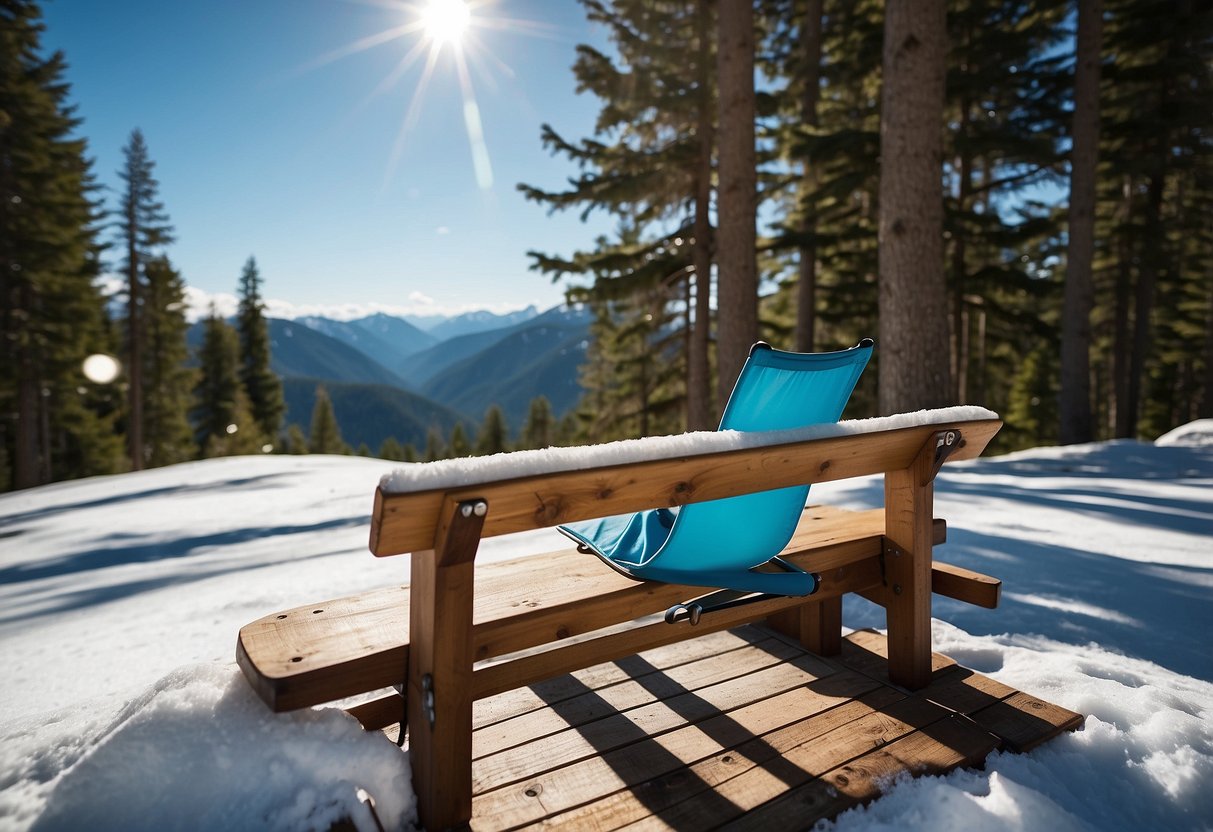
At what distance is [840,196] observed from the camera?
10.6 meters

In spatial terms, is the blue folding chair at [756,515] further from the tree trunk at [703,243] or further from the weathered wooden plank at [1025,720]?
the tree trunk at [703,243]

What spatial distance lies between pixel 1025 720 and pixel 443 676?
80.7 inches

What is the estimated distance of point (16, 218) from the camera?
18.6 metres

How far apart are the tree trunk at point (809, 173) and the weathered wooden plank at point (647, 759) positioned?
436 inches

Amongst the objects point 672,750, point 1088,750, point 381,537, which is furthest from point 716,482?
point 1088,750

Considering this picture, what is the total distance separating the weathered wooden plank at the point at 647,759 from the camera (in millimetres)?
1701

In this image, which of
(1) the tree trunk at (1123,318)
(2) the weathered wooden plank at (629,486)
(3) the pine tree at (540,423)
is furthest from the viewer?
(3) the pine tree at (540,423)

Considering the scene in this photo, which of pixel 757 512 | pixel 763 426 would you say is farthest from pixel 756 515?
pixel 763 426

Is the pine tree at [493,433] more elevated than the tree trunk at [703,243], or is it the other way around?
the tree trunk at [703,243]

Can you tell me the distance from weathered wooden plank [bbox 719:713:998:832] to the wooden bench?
0.31 meters

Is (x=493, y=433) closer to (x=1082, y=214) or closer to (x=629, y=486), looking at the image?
(x=1082, y=214)

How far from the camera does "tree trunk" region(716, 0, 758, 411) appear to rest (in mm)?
7969

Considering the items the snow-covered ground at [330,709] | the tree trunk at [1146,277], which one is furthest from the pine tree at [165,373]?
the tree trunk at [1146,277]

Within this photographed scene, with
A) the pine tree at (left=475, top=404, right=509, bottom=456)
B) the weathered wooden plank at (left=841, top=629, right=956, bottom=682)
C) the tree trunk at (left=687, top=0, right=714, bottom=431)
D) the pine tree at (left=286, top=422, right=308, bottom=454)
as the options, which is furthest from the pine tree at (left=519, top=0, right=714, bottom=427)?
the pine tree at (left=475, top=404, right=509, bottom=456)
